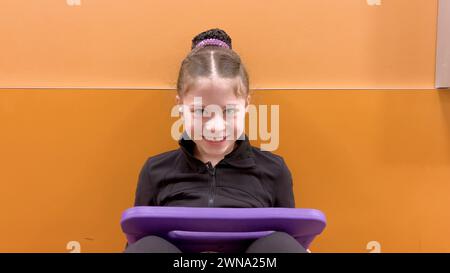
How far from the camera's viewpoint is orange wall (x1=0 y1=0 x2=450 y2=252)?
2.80 feet

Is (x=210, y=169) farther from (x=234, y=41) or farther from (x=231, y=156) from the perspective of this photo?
(x=234, y=41)

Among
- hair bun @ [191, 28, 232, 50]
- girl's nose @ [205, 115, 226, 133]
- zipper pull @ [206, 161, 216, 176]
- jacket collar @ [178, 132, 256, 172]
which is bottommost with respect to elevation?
zipper pull @ [206, 161, 216, 176]

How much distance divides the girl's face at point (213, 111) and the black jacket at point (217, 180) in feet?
0.17

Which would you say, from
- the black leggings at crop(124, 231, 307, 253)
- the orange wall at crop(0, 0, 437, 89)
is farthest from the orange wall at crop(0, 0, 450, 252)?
the black leggings at crop(124, 231, 307, 253)

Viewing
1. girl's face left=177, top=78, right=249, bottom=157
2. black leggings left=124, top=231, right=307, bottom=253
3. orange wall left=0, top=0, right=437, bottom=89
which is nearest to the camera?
black leggings left=124, top=231, right=307, bottom=253

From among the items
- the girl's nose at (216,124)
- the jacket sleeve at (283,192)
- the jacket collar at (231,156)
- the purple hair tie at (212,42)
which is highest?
the purple hair tie at (212,42)

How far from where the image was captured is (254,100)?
867mm

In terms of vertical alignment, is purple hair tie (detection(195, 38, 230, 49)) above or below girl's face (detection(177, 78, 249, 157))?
above

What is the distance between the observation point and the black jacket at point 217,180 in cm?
75

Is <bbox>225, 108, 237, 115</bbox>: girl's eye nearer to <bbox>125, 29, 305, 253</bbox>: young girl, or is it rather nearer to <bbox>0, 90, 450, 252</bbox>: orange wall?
<bbox>125, 29, 305, 253</bbox>: young girl

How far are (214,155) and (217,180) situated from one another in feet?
0.17

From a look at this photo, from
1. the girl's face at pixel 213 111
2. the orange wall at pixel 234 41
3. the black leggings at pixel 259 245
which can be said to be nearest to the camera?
the black leggings at pixel 259 245

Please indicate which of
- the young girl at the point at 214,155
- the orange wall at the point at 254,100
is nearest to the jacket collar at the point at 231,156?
the young girl at the point at 214,155

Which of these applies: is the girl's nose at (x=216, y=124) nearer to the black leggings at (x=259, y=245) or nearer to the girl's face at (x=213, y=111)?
the girl's face at (x=213, y=111)
